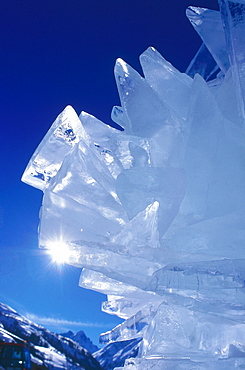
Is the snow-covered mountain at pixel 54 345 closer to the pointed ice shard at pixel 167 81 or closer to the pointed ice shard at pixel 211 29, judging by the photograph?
the pointed ice shard at pixel 167 81

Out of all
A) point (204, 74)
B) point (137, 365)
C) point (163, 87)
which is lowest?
point (137, 365)

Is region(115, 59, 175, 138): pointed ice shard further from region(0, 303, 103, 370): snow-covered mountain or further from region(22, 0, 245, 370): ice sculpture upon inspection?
region(0, 303, 103, 370): snow-covered mountain

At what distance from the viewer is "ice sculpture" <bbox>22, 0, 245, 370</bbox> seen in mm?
974

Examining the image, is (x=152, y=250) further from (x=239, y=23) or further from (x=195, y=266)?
(x=239, y=23)

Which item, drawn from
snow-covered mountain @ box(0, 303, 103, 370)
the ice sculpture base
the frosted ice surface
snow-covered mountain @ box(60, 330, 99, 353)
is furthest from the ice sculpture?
snow-covered mountain @ box(60, 330, 99, 353)

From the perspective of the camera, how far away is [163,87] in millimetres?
1646

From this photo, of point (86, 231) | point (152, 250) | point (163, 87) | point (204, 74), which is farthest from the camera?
point (204, 74)

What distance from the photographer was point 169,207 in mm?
1212

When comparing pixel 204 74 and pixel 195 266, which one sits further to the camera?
pixel 204 74

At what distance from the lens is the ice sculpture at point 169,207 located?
0.97 meters

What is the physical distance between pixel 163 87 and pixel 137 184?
2.21 feet

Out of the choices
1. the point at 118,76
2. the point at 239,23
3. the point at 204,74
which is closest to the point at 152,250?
the point at 239,23

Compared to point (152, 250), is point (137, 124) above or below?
above

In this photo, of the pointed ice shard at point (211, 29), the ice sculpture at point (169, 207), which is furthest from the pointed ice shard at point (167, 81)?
the pointed ice shard at point (211, 29)
